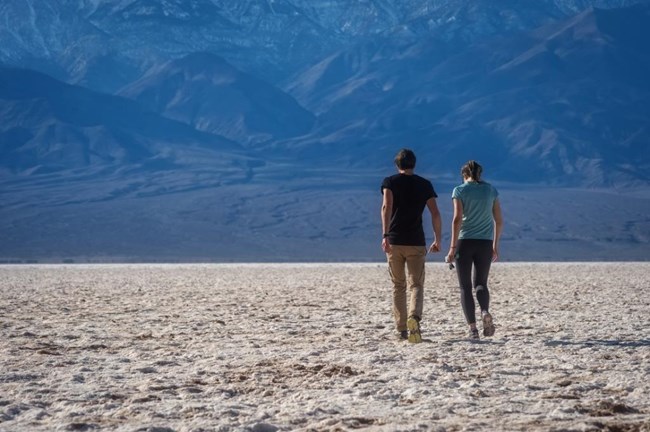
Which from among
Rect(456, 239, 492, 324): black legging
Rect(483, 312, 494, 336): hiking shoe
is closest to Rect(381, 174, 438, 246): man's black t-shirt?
Rect(456, 239, 492, 324): black legging

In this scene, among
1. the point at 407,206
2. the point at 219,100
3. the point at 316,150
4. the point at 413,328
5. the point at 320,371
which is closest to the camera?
the point at 320,371

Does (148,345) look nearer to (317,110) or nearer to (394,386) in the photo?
(394,386)

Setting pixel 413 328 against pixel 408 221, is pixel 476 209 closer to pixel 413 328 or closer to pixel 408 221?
pixel 408 221

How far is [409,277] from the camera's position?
30.0ft

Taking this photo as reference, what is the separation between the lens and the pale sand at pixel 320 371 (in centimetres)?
562

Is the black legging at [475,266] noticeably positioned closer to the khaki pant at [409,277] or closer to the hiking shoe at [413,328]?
the khaki pant at [409,277]

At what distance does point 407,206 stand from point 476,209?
526 millimetres

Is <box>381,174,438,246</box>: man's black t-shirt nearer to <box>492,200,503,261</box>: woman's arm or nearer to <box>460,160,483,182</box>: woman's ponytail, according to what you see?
<box>460,160,483,182</box>: woman's ponytail

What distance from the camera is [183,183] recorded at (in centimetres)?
10300

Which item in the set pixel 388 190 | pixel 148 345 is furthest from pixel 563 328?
pixel 148 345

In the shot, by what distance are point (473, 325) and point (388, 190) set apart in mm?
1195

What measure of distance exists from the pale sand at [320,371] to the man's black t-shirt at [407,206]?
786 mm

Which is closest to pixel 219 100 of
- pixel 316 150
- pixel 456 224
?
pixel 316 150

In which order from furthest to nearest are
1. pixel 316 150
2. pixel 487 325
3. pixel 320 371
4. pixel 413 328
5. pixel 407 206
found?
pixel 316 150 → pixel 487 325 → pixel 407 206 → pixel 413 328 → pixel 320 371
